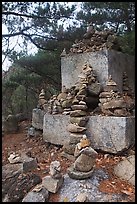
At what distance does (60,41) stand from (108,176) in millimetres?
3939

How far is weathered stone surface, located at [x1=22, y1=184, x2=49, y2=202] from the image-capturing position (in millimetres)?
3023

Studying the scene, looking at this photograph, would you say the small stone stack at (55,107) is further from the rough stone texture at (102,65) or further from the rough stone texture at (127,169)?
the rough stone texture at (127,169)

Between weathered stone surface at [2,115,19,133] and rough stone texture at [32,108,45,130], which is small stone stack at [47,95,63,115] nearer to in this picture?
rough stone texture at [32,108,45,130]

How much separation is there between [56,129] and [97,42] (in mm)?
1940

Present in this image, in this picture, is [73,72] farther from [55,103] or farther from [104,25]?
[104,25]

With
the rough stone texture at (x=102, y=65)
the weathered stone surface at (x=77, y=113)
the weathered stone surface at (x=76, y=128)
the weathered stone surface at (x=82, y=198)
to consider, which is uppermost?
the rough stone texture at (x=102, y=65)

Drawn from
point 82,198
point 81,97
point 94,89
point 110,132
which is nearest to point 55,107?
point 81,97

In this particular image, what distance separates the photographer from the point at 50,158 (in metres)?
4.64

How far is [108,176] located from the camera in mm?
3643

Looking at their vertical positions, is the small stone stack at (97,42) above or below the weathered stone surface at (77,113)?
above

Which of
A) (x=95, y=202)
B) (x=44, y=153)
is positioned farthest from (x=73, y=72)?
(x=95, y=202)

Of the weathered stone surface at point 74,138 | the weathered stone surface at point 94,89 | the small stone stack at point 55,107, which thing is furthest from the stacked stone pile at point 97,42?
the weathered stone surface at point 74,138

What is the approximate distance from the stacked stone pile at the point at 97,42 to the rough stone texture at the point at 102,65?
139 mm

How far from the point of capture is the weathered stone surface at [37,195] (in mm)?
3023
